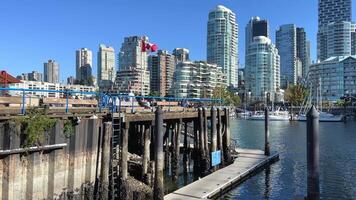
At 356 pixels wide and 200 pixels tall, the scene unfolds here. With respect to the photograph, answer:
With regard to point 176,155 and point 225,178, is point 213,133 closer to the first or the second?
point 176,155

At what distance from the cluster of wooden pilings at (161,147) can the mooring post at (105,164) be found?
4.27 feet

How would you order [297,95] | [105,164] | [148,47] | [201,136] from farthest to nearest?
[297,95] → [148,47] → [201,136] → [105,164]

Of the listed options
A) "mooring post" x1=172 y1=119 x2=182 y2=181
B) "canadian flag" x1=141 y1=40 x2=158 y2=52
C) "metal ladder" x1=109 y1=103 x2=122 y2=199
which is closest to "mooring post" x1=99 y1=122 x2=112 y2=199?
"metal ladder" x1=109 y1=103 x2=122 y2=199

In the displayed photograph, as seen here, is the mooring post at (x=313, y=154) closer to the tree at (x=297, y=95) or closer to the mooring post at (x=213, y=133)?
the mooring post at (x=213, y=133)

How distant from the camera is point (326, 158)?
47500 mm

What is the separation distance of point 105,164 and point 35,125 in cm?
477

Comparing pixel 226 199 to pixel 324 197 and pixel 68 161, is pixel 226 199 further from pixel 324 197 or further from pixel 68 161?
pixel 68 161

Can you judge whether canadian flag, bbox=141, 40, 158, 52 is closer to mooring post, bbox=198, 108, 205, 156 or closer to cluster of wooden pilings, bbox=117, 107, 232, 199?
cluster of wooden pilings, bbox=117, 107, 232, 199

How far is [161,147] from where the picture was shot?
21438 millimetres

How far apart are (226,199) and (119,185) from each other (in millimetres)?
7579

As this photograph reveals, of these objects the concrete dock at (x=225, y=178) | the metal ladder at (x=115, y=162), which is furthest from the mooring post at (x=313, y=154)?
the metal ladder at (x=115, y=162)

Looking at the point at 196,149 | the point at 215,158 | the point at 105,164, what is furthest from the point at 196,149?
the point at 105,164

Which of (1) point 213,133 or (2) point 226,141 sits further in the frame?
(2) point 226,141

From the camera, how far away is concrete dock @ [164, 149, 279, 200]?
2396cm
